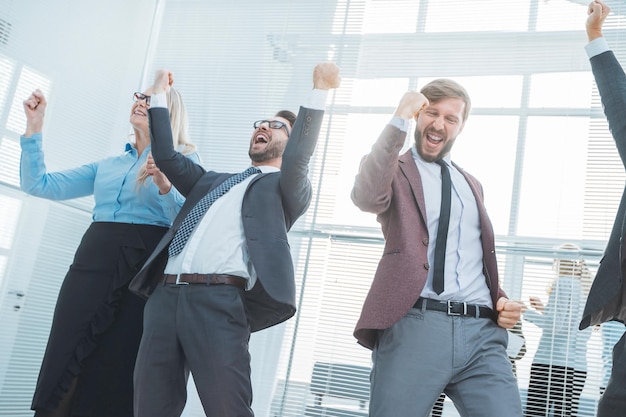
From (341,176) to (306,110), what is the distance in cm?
119

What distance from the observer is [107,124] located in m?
4.10

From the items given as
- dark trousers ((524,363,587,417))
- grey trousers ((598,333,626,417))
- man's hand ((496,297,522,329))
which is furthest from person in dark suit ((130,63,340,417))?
dark trousers ((524,363,587,417))

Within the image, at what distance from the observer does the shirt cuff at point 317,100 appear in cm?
241

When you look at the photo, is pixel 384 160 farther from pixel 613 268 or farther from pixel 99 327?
pixel 99 327

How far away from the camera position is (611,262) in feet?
5.79

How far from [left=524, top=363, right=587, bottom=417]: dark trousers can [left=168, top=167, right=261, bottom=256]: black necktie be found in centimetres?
155

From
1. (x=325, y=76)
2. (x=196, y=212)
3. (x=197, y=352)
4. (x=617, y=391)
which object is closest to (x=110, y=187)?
(x=196, y=212)

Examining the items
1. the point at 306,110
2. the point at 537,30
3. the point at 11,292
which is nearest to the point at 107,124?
the point at 11,292

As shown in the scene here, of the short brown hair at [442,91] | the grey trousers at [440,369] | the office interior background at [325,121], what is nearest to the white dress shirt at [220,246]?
the short brown hair at [442,91]

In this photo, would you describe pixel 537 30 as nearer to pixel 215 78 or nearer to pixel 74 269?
pixel 215 78

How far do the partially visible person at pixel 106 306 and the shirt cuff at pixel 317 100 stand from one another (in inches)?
30.2

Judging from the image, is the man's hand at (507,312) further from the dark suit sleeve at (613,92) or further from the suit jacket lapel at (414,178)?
the dark suit sleeve at (613,92)

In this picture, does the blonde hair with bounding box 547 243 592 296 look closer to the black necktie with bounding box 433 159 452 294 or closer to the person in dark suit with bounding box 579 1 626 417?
the black necktie with bounding box 433 159 452 294

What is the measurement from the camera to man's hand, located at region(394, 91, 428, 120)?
6.98 feet
